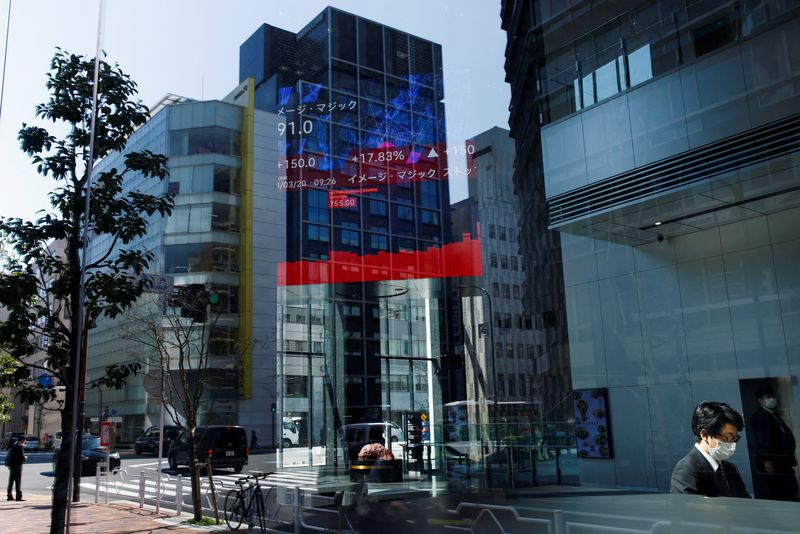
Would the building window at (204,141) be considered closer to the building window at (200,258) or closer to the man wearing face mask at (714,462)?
the building window at (200,258)

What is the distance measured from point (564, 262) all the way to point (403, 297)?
2.92 metres

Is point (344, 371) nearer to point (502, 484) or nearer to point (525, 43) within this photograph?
point (502, 484)

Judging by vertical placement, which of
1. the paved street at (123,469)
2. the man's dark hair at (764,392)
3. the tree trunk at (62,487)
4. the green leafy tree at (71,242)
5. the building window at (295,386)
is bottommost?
the paved street at (123,469)

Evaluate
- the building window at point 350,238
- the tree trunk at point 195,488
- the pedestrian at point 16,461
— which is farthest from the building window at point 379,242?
the pedestrian at point 16,461

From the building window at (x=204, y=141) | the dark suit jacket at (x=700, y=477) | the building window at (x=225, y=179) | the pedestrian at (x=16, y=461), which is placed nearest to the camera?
the dark suit jacket at (x=700, y=477)

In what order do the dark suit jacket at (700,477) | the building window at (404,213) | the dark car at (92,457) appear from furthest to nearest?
1. the dark car at (92,457)
2. the building window at (404,213)
3. the dark suit jacket at (700,477)

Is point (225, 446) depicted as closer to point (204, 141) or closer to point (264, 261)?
point (264, 261)

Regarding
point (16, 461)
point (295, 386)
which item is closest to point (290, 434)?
point (295, 386)

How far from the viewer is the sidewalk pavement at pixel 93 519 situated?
7.07 metres

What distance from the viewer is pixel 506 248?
6.02 metres

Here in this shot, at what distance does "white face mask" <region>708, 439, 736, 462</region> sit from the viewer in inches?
133

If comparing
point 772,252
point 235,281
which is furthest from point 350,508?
point 235,281

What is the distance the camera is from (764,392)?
3.74m

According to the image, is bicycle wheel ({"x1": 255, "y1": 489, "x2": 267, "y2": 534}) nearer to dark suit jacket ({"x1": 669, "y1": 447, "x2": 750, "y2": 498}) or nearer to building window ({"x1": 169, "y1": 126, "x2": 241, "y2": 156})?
building window ({"x1": 169, "y1": 126, "x2": 241, "y2": 156})
